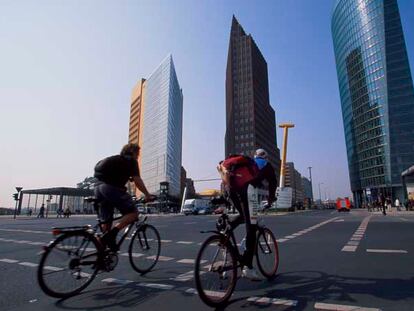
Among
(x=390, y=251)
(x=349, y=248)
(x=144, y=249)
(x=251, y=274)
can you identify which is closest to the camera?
(x=251, y=274)

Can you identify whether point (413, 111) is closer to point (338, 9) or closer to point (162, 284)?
point (338, 9)

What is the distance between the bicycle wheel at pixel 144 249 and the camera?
4.88 meters

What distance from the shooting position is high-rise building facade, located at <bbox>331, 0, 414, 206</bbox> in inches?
3565

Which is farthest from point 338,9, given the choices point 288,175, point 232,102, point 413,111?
point 288,175

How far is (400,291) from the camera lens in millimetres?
3734

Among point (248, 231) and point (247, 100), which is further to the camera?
point (247, 100)

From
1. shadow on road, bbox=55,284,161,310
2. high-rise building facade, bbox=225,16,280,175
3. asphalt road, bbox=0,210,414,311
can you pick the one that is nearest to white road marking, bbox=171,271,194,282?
asphalt road, bbox=0,210,414,311

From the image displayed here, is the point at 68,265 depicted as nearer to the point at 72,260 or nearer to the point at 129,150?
the point at 72,260

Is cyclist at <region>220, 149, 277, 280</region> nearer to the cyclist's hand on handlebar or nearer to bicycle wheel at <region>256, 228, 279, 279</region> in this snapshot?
bicycle wheel at <region>256, 228, 279, 279</region>

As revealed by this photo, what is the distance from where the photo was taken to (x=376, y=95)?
317ft

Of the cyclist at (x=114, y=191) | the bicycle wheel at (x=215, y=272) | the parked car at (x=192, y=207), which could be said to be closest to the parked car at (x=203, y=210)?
the parked car at (x=192, y=207)

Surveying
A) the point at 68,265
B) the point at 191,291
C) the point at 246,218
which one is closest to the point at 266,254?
the point at 246,218

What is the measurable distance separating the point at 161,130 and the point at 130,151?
103108mm

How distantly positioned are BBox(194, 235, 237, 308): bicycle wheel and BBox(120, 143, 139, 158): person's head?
1.98m
